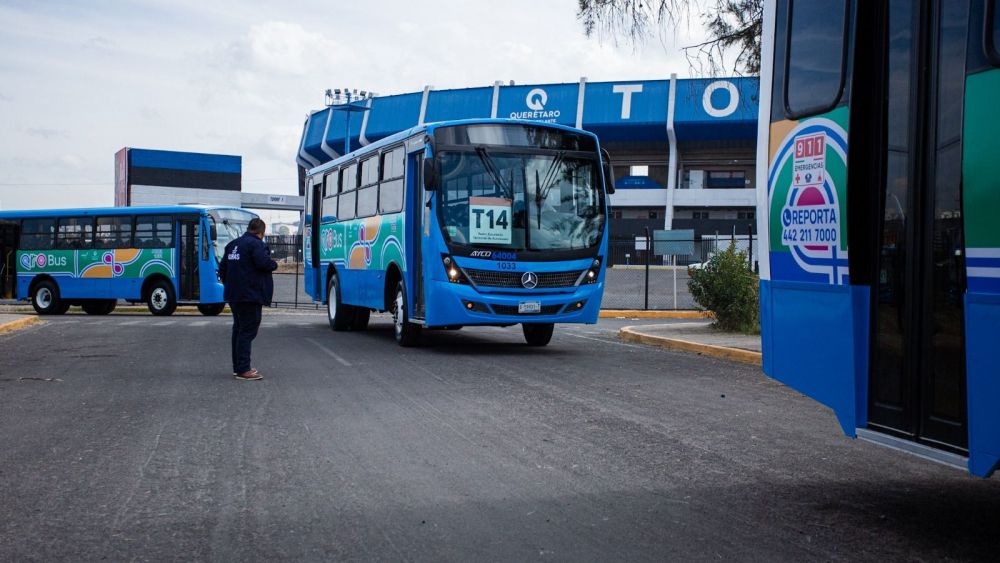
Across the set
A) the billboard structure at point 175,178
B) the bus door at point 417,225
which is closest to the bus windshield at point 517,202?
the bus door at point 417,225

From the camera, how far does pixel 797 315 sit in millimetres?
5691

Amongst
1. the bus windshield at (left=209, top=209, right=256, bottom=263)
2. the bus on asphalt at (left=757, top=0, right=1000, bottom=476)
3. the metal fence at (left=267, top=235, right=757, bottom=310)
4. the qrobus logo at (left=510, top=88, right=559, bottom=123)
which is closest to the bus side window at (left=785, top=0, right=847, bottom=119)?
the bus on asphalt at (left=757, top=0, right=1000, bottom=476)

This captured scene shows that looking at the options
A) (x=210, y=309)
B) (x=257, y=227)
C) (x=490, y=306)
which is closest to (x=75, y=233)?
(x=210, y=309)

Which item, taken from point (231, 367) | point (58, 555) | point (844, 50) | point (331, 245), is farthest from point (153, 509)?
point (331, 245)

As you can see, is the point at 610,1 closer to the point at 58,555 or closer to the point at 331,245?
the point at 331,245

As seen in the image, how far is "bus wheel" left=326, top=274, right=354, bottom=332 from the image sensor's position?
65.4ft

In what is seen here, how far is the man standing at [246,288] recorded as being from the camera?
11.6 meters

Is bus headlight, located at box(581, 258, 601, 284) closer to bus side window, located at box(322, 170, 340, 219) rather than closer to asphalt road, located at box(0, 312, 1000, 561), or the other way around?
asphalt road, located at box(0, 312, 1000, 561)

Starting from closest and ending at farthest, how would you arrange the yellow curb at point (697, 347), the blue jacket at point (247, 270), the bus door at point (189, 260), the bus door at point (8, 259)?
the blue jacket at point (247, 270), the yellow curb at point (697, 347), the bus door at point (189, 260), the bus door at point (8, 259)

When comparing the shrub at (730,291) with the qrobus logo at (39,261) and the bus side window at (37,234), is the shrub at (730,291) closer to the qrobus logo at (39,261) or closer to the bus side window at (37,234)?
the qrobus logo at (39,261)

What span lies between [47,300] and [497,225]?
20655 mm

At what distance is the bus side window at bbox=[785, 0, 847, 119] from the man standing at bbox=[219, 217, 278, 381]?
23.6 ft

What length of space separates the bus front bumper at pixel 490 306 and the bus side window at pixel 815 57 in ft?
28.7

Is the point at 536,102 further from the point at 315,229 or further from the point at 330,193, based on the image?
the point at 330,193
